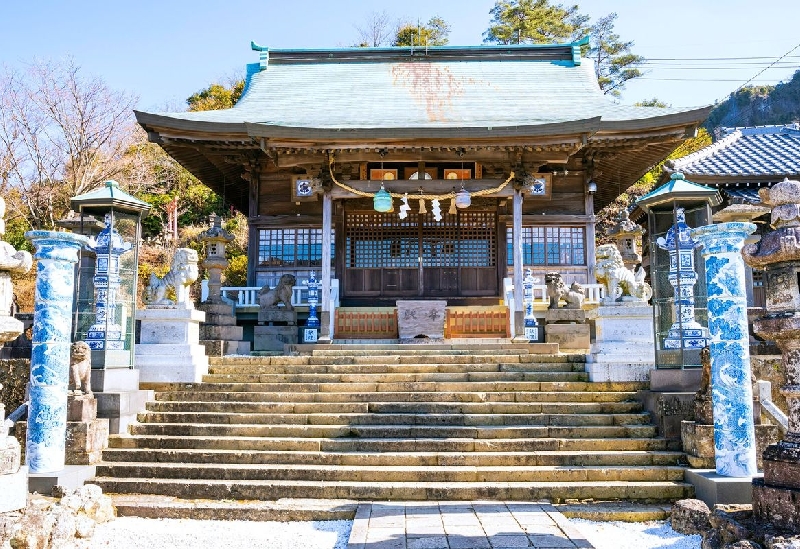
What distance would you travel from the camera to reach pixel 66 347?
22.4 ft

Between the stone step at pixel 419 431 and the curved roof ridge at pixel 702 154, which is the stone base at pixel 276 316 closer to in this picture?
the stone step at pixel 419 431

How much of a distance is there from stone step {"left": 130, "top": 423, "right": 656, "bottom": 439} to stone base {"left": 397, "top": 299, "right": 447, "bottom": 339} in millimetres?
5243

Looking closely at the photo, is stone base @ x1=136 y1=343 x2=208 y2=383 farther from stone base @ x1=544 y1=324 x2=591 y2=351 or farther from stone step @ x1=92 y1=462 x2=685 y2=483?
stone base @ x1=544 y1=324 x2=591 y2=351

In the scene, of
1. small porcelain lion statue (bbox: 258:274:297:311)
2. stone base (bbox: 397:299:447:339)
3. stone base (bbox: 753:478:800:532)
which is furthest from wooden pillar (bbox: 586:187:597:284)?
stone base (bbox: 753:478:800:532)

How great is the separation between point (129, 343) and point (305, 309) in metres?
6.66

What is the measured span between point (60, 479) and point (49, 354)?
1.37 m

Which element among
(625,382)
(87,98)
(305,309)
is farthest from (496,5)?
(625,382)

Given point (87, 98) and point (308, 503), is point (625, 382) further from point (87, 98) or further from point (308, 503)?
point (87, 98)

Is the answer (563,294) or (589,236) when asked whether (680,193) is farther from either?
(589,236)

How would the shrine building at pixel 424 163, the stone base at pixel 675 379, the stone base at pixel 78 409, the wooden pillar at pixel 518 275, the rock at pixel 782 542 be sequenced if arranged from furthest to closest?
the wooden pillar at pixel 518 275 → the shrine building at pixel 424 163 → the stone base at pixel 675 379 → the stone base at pixel 78 409 → the rock at pixel 782 542

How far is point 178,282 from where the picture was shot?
30.8 feet

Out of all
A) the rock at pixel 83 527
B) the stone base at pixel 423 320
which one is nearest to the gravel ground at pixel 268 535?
the rock at pixel 83 527

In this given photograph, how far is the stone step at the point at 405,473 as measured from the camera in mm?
6840

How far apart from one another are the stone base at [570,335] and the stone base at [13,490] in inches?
401
